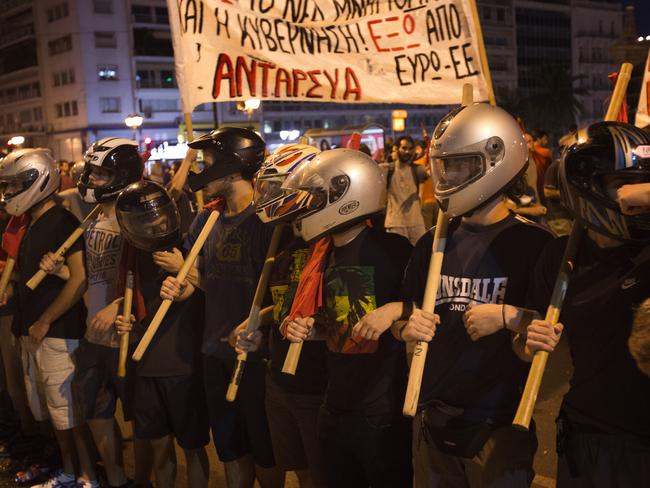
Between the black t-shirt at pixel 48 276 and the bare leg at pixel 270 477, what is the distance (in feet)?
6.19

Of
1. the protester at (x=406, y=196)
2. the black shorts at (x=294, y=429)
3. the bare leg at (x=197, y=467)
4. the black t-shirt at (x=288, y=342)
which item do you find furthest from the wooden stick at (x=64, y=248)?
the protester at (x=406, y=196)

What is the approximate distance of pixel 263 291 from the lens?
4141mm

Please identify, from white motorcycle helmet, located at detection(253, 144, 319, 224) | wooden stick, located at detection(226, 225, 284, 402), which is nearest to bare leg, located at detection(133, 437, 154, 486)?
wooden stick, located at detection(226, 225, 284, 402)

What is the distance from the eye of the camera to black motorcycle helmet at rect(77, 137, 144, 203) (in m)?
5.28

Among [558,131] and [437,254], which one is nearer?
[437,254]

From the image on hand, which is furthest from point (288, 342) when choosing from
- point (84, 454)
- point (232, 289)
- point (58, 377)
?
point (84, 454)

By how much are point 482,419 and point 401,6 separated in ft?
8.64

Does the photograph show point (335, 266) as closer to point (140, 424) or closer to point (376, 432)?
point (376, 432)

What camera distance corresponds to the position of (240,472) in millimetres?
4715

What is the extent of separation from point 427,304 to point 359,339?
478 millimetres

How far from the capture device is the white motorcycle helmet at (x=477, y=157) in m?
3.31

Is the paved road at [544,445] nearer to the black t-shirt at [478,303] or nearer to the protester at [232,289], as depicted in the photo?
the protester at [232,289]

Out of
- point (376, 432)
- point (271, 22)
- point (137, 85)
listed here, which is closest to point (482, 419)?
point (376, 432)

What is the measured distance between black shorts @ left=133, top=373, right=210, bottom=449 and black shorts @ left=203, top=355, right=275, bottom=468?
0.25m
